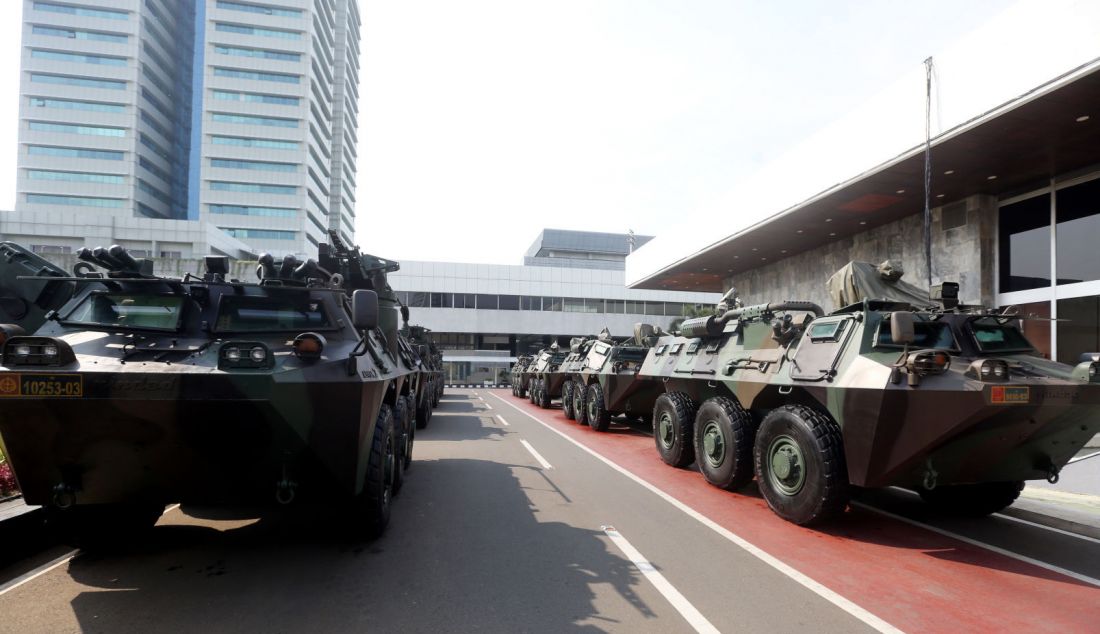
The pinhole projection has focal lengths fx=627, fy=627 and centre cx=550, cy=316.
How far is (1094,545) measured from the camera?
5324mm

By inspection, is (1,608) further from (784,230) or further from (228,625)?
(784,230)

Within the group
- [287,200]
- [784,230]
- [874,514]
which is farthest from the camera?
[287,200]

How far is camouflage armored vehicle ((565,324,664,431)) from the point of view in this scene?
12406 mm

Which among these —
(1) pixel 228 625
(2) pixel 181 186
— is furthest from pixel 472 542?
(2) pixel 181 186

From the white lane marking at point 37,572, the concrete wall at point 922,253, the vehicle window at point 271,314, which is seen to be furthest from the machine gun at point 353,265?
the concrete wall at point 922,253

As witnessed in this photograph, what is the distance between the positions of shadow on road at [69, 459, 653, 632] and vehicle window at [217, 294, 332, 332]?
1.73 m

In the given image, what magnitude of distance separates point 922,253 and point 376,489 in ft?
62.5

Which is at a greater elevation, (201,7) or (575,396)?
(201,7)

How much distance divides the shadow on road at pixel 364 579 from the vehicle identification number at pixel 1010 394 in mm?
2957

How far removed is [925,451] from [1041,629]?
148cm

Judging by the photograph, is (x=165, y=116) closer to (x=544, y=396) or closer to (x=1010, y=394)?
(x=544, y=396)

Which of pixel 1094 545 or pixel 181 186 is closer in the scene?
pixel 1094 545

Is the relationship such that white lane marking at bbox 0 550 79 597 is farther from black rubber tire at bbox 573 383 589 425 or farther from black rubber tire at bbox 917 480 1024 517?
black rubber tire at bbox 573 383 589 425

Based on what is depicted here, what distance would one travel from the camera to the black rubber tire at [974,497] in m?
5.97
